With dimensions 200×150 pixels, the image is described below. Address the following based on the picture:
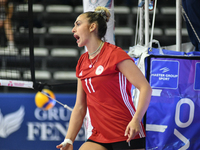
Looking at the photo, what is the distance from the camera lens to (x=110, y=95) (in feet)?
6.34

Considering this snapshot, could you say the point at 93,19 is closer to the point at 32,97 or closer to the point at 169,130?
the point at 169,130

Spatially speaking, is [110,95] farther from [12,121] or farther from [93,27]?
[12,121]

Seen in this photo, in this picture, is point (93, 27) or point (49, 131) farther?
point (49, 131)

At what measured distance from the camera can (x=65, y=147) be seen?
2.04 metres

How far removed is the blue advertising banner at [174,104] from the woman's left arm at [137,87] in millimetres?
1048

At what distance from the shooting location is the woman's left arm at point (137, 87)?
176 cm

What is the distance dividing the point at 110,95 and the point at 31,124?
383 centimetres

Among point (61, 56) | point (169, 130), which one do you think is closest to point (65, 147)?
point (169, 130)

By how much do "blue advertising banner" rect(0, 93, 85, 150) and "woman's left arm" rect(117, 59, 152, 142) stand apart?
3645 millimetres

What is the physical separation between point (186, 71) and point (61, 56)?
5515 millimetres

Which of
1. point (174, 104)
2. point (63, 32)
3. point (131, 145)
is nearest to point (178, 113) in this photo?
point (174, 104)

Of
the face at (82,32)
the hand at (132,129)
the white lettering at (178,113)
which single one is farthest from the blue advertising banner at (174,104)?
the hand at (132,129)

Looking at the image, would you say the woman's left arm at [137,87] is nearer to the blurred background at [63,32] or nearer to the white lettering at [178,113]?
the white lettering at [178,113]

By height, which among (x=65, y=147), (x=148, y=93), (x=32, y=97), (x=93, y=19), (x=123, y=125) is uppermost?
(x=93, y=19)
